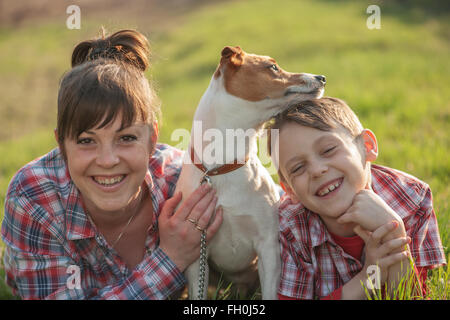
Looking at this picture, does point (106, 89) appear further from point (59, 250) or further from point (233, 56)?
point (59, 250)

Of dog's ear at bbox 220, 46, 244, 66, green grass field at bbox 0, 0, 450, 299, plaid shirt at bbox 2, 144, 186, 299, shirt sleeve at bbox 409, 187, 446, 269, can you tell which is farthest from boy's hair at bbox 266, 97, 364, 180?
plaid shirt at bbox 2, 144, 186, 299

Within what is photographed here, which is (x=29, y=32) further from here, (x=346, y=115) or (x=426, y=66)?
(x=346, y=115)

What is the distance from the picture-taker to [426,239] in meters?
2.28

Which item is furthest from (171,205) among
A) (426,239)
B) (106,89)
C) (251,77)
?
(426,239)

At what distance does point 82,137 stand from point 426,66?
7.33 metres

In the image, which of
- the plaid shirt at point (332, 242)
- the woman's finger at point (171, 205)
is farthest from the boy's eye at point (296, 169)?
the woman's finger at point (171, 205)

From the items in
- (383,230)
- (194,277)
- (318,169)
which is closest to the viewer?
(383,230)

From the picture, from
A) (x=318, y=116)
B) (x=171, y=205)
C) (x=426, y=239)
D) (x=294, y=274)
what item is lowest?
(x=294, y=274)

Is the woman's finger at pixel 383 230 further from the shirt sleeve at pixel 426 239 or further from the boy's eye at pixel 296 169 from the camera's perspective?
the boy's eye at pixel 296 169

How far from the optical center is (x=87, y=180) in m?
2.31

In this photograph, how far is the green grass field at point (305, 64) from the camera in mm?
4805

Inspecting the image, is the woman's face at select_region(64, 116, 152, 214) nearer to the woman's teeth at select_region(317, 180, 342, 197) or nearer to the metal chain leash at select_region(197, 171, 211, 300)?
the metal chain leash at select_region(197, 171, 211, 300)

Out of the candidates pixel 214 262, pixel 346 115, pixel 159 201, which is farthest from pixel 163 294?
pixel 346 115

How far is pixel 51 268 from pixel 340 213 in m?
1.46
